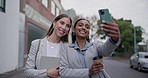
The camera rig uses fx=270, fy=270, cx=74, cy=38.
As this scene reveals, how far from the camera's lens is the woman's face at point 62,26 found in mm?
2588

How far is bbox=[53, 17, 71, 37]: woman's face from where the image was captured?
2588 mm

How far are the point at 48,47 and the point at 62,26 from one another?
0.24m

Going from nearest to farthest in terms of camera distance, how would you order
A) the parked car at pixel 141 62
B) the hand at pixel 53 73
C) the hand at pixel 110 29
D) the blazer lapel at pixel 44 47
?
the hand at pixel 110 29
the hand at pixel 53 73
the blazer lapel at pixel 44 47
the parked car at pixel 141 62

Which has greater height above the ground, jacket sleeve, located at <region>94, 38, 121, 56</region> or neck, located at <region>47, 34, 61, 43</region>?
neck, located at <region>47, 34, 61, 43</region>

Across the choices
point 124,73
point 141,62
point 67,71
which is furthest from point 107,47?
point 141,62

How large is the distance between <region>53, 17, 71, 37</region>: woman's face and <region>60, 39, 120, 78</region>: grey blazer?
24cm

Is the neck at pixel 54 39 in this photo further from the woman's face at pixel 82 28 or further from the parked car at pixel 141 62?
the parked car at pixel 141 62

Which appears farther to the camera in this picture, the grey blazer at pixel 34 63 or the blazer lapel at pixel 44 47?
the blazer lapel at pixel 44 47

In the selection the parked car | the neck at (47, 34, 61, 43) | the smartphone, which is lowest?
A: the parked car

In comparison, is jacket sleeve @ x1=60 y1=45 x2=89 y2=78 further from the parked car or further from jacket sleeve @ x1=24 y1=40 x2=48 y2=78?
the parked car

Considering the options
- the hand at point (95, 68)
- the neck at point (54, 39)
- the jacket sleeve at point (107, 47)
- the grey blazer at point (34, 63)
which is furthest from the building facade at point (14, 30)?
the hand at point (95, 68)

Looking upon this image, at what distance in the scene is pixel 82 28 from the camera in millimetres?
2420

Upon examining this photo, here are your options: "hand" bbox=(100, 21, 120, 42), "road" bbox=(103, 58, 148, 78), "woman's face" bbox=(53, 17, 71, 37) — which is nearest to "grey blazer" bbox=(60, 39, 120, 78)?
"hand" bbox=(100, 21, 120, 42)

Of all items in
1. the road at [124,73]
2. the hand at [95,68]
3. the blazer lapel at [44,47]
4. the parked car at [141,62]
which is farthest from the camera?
the parked car at [141,62]
